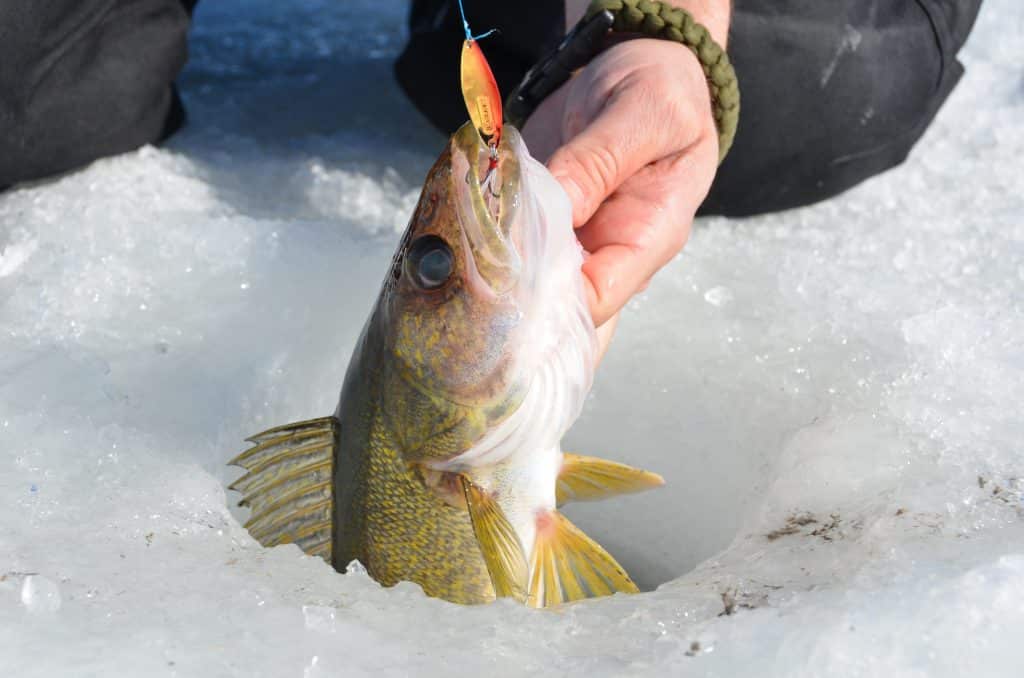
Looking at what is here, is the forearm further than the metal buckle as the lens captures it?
Yes

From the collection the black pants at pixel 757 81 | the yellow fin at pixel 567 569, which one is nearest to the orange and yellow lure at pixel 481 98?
the yellow fin at pixel 567 569

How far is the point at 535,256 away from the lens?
5.51 ft

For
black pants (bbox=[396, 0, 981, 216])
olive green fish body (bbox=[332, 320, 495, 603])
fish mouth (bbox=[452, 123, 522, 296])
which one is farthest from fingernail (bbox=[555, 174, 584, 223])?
black pants (bbox=[396, 0, 981, 216])

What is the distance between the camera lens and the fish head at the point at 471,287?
5.32ft

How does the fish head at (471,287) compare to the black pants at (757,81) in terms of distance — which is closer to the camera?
the fish head at (471,287)

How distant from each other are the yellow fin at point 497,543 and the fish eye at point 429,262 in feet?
1.13

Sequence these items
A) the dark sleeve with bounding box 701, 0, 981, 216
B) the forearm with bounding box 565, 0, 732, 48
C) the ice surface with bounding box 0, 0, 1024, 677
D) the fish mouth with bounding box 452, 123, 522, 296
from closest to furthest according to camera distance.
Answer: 1. the ice surface with bounding box 0, 0, 1024, 677
2. the fish mouth with bounding box 452, 123, 522, 296
3. the forearm with bounding box 565, 0, 732, 48
4. the dark sleeve with bounding box 701, 0, 981, 216

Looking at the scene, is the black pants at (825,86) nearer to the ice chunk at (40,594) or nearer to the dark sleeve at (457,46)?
the dark sleeve at (457,46)

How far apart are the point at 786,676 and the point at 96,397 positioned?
1398 mm

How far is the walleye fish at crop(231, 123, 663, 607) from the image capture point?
1.65 metres

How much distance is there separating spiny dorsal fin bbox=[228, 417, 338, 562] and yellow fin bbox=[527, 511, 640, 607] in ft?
1.21

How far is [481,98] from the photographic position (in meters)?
1.57

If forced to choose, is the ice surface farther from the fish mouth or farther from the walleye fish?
the fish mouth

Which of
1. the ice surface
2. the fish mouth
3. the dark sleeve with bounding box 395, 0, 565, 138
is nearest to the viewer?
the ice surface
